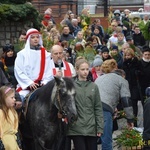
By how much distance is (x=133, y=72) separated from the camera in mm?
15227

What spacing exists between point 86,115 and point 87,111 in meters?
0.07

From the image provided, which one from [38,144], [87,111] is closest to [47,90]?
[87,111]

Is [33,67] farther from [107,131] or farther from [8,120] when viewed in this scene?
[8,120]

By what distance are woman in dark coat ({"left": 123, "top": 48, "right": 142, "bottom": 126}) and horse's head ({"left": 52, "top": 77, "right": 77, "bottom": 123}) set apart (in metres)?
4.88

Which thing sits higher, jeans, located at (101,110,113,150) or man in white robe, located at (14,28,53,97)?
man in white robe, located at (14,28,53,97)

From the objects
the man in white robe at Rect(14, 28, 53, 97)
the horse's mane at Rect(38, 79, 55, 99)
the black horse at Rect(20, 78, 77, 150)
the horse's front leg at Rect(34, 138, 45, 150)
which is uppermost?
the man in white robe at Rect(14, 28, 53, 97)

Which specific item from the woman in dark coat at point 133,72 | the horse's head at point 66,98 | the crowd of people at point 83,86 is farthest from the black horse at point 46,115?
the woman in dark coat at point 133,72

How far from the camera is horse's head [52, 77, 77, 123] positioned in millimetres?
10048

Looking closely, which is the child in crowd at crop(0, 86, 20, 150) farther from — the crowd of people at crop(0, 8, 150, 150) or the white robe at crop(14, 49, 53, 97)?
the white robe at crop(14, 49, 53, 97)

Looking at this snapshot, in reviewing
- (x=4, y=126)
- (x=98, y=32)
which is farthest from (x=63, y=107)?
(x=98, y=32)

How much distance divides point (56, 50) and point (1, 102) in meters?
1.93

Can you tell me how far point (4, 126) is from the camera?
1016cm

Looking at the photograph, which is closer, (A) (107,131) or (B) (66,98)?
(B) (66,98)

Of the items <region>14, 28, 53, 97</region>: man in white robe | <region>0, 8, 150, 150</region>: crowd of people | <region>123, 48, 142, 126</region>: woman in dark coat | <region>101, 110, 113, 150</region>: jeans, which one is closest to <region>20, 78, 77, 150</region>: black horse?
<region>0, 8, 150, 150</region>: crowd of people
